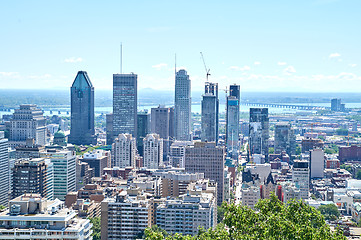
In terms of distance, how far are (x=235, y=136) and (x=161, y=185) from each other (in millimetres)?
39491

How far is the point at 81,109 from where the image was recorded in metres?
89.4

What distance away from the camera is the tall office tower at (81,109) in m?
88.4

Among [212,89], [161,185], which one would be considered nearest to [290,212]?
[161,185]

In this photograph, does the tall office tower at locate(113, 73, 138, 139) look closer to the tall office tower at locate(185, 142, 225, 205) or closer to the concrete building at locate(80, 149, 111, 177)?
the concrete building at locate(80, 149, 111, 177)

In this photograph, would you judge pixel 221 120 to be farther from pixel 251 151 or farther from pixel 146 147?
pixel 146 147

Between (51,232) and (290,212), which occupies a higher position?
(290,212)

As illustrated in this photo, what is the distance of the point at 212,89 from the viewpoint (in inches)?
3435

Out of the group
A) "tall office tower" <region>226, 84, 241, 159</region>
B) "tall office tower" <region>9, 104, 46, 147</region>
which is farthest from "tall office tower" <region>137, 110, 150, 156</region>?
"tall office tower" <region>9, 104, 46, 147</region>

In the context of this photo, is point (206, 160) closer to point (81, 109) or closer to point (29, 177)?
point (29, 177)

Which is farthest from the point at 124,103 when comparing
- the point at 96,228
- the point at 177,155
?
the point at 96,228

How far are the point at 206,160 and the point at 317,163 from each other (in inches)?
658

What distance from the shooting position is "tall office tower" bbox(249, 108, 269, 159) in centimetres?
7525

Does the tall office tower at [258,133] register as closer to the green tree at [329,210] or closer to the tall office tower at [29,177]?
the green tree at [329,210]

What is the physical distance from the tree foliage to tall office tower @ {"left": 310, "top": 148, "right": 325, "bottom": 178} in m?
43.0
